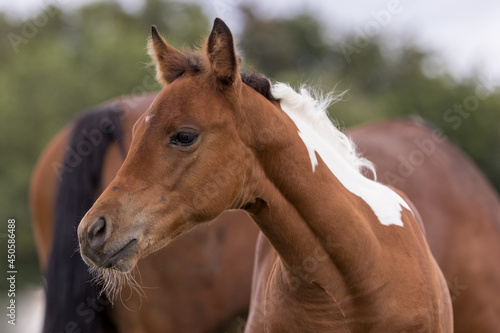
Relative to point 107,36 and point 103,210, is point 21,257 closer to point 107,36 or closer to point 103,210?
point 107,36

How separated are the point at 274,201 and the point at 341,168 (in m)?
0.43

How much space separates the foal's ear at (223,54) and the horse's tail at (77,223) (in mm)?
2044

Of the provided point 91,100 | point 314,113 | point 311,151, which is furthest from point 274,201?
point 91,100

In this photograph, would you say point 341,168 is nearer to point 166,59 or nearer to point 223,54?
point 223,54

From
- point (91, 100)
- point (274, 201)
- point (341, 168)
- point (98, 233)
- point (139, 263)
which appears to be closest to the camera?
point (98, 233)

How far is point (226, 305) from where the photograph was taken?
4.58 m

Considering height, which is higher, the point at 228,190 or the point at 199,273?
the point at 228,190

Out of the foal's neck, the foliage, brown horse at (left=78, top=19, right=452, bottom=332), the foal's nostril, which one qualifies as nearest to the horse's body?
brown horse at (left=78, top=19, right=452, bottom=332)

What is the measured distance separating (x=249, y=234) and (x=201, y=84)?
226cm

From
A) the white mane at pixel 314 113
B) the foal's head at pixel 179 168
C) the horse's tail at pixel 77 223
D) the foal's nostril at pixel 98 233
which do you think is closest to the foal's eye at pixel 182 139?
the foal's head at pixel 179 168

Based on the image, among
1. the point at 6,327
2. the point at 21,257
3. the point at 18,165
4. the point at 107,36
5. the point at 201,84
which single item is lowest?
the point at 6,327

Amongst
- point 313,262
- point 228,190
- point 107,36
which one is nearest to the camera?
point 228,190

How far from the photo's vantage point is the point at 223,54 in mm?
2492

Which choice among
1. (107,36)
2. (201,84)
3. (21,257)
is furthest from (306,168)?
(107,36)
